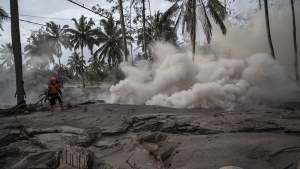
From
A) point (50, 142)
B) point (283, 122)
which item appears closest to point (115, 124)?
point (50, 142)

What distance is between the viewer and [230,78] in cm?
1202

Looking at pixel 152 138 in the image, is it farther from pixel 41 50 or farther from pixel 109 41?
pixel 41 50

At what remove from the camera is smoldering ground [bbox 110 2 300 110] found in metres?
10.7

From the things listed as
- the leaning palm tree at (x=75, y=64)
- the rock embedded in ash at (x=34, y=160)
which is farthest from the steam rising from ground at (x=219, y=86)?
the leaning palm tree at (x=75, y=64)

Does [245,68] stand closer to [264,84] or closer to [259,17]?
[264,84]

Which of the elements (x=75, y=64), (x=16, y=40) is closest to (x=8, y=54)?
(x=75, y=64)

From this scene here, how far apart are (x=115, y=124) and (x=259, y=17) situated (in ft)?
52.8

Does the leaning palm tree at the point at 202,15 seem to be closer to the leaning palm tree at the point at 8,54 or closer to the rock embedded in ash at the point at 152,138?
the rock embedded in ash at the point at 152,138

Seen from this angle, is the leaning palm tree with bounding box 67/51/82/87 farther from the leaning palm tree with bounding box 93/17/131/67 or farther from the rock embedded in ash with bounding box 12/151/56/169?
the rock embedded in ash with bounding box 12/151/56/169

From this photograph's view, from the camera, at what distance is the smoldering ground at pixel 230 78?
10664 millimetres

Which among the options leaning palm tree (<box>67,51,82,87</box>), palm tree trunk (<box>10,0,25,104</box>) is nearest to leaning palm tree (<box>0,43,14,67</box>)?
leaning palm tree (<box>67,51,82,87</box>)

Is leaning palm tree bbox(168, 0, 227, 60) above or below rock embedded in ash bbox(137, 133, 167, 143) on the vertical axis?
above

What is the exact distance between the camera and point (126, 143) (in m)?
5.31

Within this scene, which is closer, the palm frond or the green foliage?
the palm frond
